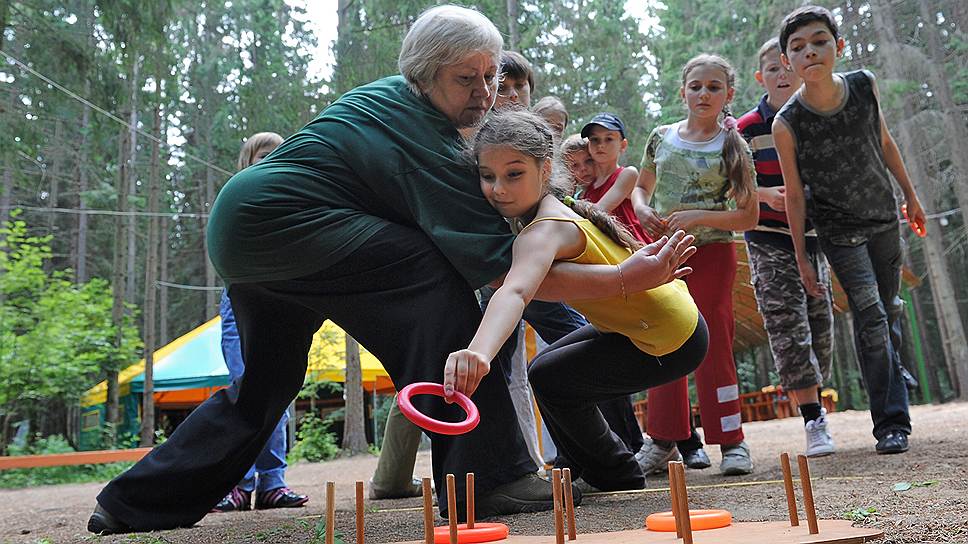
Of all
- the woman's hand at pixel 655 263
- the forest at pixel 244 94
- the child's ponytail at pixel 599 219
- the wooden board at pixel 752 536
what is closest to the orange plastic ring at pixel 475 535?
the wooden board at pixel 752 536

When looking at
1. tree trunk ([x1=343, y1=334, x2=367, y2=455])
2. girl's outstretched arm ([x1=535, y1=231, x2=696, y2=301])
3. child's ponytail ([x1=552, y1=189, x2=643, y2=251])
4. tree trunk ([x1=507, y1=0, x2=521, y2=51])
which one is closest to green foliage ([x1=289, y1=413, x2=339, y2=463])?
tree trunk ([x1=343, y1=334, x2=367, y2=455])

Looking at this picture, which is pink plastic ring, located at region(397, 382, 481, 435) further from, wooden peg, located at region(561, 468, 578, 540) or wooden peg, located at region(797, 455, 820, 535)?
wooden peg, located at region(797, 455, 820, 535)

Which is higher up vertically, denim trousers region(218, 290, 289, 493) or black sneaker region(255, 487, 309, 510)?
denim trousers region(218, 290, 289, 493)

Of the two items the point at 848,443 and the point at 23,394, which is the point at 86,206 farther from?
the point at 848,443

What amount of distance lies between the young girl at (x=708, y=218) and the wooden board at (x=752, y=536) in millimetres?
1758

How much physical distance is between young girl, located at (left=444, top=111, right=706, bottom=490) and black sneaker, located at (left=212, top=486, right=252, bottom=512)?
5.30ft

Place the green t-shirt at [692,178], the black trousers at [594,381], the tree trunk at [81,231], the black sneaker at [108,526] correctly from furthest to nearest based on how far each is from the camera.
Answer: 1. the tree trunk at [81,231]
2. the green t-shirt at [692,178]
3. the black trousers at [594,381]
4. the black sneaker at [108,526]

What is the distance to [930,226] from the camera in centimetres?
1709

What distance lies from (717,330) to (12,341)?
44.9 ft

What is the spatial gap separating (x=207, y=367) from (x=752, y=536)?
15.6 m

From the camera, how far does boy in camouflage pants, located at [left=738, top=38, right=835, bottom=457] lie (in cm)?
420

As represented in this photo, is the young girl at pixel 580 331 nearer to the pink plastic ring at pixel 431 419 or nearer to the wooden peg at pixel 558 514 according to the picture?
the pink plastic ring at pixel 431 419

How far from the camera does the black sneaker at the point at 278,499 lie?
397 cm

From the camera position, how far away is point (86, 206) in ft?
79.9
